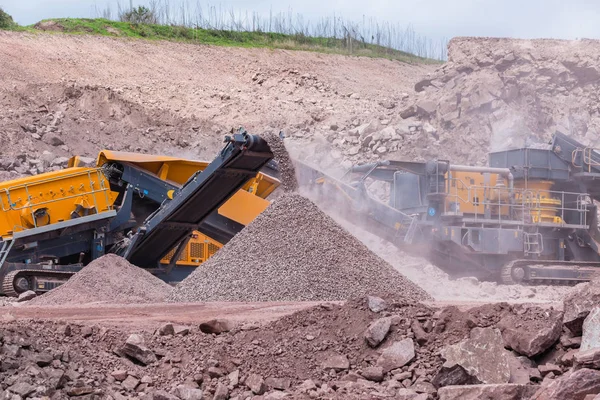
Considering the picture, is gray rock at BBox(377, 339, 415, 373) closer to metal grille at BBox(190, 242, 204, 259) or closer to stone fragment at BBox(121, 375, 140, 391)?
stone fragment at BBox(121, 375, 140, 391)

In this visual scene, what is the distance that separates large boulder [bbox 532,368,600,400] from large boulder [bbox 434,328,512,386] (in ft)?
1.78

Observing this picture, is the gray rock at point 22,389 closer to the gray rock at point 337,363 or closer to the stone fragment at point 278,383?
the stone fragment at point 278,383

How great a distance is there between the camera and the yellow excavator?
1264 cm

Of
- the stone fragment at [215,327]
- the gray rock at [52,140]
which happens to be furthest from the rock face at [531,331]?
the gray rock at [52,140]

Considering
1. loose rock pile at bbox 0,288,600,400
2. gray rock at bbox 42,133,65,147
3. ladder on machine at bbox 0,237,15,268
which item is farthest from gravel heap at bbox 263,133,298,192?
gray rock at bbox 42,133,65,147

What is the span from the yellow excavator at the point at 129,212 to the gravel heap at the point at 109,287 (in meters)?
1.05

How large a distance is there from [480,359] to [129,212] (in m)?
8.81

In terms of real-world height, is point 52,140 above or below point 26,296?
above

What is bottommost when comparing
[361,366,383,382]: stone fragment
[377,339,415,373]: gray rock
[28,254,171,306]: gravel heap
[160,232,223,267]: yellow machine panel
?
[160,232,223,267]: yellow machine panel

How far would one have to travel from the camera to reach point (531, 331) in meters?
5.98

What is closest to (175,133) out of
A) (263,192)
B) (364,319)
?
(263,192)

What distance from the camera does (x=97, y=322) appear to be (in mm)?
8164

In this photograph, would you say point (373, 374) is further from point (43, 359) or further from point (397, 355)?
point (43, 359)

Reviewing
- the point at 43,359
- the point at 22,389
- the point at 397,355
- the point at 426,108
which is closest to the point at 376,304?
the point at 397,355
